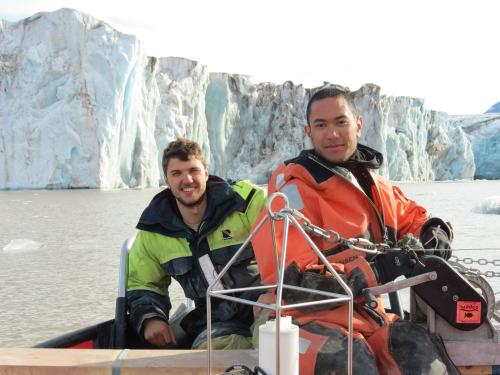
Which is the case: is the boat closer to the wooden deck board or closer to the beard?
the wooden deck board

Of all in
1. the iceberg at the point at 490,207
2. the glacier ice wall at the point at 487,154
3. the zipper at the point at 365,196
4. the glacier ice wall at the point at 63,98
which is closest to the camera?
the zipper at the point at 365,196

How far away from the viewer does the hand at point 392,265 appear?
5.91ft

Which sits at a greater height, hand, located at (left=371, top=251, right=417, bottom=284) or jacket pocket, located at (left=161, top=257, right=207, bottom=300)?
hand, located at (left=371, top=251, right=417, bottom=284)

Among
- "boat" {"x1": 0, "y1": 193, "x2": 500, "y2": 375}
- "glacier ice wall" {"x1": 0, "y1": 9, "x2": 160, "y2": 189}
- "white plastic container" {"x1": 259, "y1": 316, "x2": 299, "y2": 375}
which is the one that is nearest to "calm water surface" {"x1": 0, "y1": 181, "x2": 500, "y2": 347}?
"boat" {"x1": 0, "y1": 193, "x2": 500, "y2": 375}

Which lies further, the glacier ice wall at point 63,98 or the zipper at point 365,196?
the glacier ice wall at point 63,98

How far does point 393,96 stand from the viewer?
39781 mm

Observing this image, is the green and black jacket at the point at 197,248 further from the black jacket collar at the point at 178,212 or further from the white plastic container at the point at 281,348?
the white plastic container at the point at 281,348

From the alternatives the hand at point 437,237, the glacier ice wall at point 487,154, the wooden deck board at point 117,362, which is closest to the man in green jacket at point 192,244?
the wooden deck board at point 117,362

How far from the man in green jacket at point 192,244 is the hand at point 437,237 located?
878mm

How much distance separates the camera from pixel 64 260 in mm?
8719

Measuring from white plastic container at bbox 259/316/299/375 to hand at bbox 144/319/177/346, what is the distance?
1326mm

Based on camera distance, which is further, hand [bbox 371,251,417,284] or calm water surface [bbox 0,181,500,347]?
calm water surface [bbox 0,181,500,347]

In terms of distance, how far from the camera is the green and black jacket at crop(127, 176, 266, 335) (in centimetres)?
264

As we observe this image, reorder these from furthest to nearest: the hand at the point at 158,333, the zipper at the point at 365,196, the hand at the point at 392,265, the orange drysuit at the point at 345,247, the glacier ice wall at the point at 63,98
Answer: the glacier ice wall at the point at 63,98 < the hand at the point at 158,333 < the zipper at the point at 365,196 < the hand at the point at 392,265 < the orange drysuit at the point at 345,247
